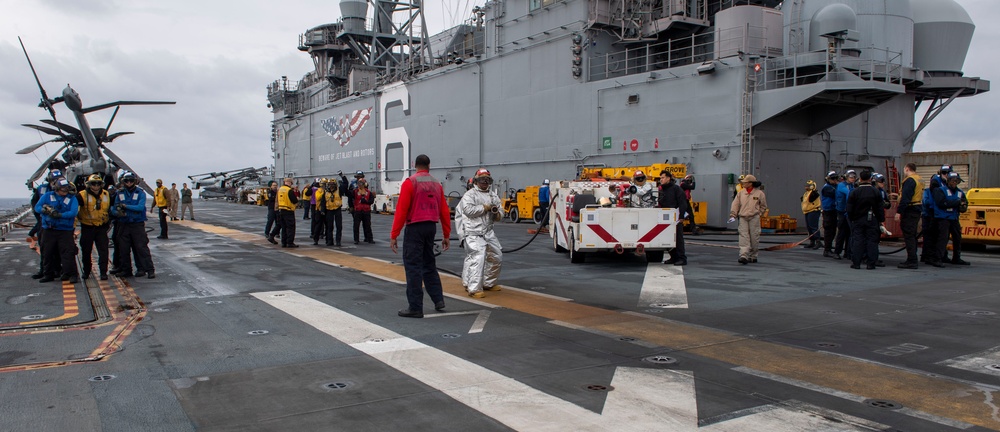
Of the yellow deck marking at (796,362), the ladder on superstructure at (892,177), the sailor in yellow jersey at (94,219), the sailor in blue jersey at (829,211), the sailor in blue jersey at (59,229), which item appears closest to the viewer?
the yellow deck marking at (796,362)

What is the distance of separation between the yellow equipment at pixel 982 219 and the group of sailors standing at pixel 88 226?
15.8 m

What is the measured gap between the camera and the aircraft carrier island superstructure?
2022 cm

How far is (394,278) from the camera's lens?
35.2 ft

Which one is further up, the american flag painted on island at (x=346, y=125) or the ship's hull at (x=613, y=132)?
the american flag painted on island at (x=346, y=125)

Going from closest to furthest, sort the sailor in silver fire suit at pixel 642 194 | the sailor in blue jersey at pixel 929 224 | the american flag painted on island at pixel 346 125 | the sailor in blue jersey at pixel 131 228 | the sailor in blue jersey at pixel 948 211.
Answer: the sailor in blue jersey at pixel 131 228, the sailor in blue jersey at pixel 948 211, the sailor in blue jersey at pixel 929 224, the sailor in silver fire suit at pixel 642 194, the american flag painted on island at pixel 346 125

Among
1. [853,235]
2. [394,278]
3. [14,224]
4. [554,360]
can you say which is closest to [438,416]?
[554,360]

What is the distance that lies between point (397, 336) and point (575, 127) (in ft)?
66.7

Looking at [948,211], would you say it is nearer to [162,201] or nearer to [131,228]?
[131,228]

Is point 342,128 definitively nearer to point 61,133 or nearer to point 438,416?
point 61,133

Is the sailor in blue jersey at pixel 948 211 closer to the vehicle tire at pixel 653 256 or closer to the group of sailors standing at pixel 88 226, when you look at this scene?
the vehicle tire at pixel 653 256

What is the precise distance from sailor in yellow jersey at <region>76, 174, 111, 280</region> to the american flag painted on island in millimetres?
30170

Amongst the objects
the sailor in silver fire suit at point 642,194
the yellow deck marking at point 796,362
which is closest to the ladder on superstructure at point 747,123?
the sailor in silver fire suit at point 642,194

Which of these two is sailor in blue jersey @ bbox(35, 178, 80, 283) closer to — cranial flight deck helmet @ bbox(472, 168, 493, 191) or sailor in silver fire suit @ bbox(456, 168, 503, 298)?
sailor in silver fire suit @ bbox(456, 168, 503, 298)

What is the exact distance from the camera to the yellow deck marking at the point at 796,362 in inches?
171
